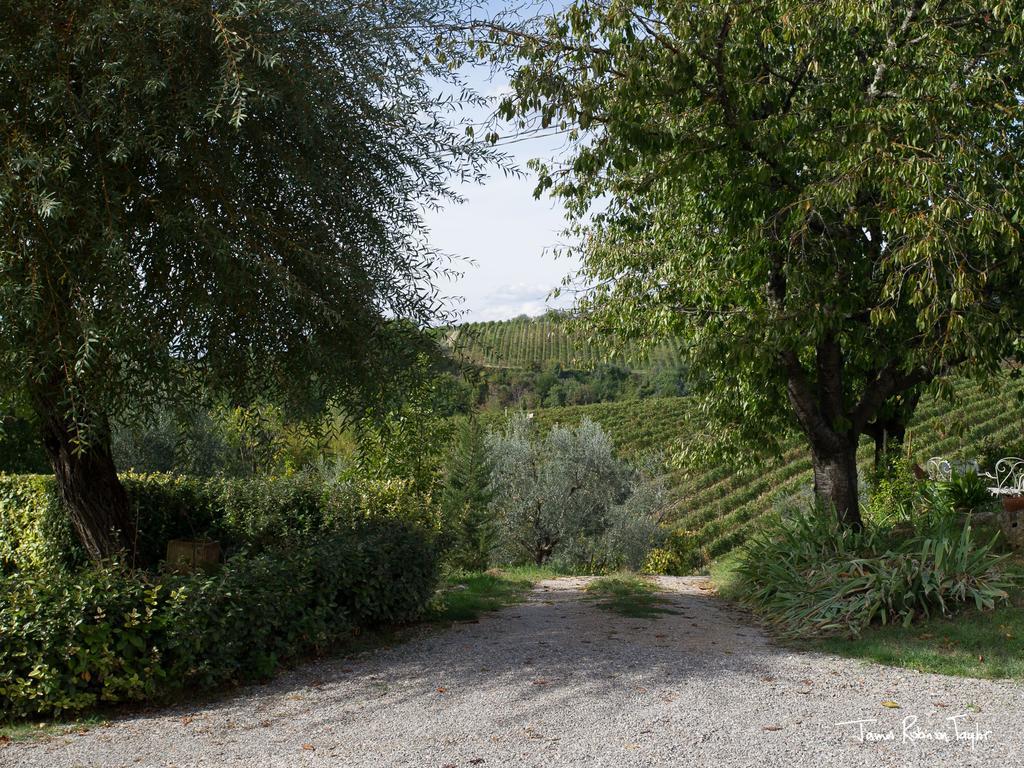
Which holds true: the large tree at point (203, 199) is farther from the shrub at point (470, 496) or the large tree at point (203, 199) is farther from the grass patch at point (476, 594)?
the shrub at point (470, 496)

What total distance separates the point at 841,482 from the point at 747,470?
43.0ft

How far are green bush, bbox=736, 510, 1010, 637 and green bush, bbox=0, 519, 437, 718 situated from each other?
4196mm

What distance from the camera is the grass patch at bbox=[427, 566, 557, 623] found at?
8.42 metres

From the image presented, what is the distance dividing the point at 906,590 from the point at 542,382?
39.8m

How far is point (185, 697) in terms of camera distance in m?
5.76

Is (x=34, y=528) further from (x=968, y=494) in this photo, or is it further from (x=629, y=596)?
(x=968, y=494)

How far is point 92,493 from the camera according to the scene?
7.04 meters

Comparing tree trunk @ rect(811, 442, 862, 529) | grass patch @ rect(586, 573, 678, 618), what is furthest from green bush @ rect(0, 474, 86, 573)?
tree trunk @ rect(811, 442, 862, 529)

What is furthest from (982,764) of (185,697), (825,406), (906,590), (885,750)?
(825,406)

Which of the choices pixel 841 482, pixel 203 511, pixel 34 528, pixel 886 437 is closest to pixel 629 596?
pixel 841 482

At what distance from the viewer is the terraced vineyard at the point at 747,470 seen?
24547mm

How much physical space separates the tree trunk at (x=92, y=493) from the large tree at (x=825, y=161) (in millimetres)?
4841

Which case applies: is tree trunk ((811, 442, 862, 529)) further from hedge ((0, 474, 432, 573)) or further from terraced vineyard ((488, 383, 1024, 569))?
terraced vineyard ((488, 383, 1024, 569))

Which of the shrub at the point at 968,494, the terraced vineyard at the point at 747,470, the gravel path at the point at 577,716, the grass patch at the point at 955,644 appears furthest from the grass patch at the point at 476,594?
the terraced vineyard at the point at 747,470
